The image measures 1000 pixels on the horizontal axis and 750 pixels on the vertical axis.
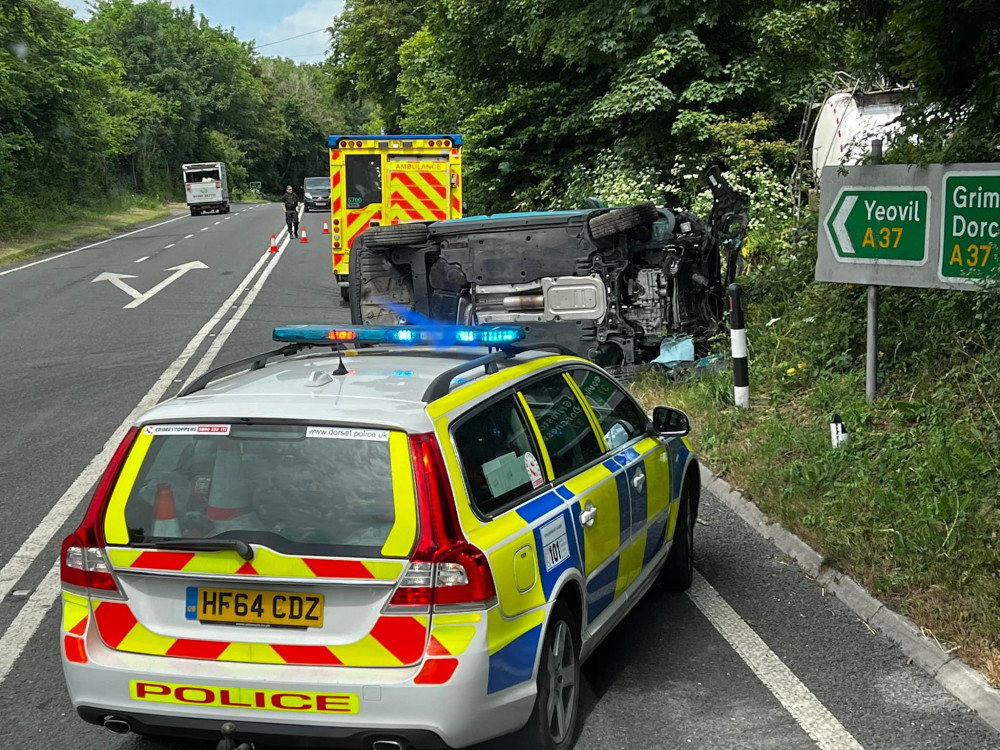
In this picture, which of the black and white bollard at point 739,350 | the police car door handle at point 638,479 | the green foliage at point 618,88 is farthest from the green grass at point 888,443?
the green foliage at point 618,88

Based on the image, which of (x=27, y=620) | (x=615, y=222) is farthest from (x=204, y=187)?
(x=27, y=620)

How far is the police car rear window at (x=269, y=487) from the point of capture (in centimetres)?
380

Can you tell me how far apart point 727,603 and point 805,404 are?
12.4 ft

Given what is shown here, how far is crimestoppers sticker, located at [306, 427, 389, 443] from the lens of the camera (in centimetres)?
384

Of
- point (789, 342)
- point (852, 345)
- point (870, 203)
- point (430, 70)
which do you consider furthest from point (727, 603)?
point (430, 70)

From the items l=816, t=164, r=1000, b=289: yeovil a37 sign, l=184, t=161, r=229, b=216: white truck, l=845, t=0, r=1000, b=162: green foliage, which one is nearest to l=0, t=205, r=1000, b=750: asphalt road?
l=816, t=164, r=1000, b=289: yeovil a37 sign

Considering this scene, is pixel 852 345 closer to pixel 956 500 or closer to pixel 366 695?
pixel 956 500

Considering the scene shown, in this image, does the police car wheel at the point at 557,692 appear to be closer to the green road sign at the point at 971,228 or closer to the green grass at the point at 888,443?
the green grass at the point at 888,443

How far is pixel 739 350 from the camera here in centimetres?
988

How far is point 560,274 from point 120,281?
1541 cm

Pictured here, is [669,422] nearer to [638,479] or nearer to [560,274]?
[638,479]

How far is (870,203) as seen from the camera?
27.6 feet

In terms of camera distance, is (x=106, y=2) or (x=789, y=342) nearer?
(x=789, y=342)

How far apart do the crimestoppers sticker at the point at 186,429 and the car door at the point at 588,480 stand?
4.10 ft
